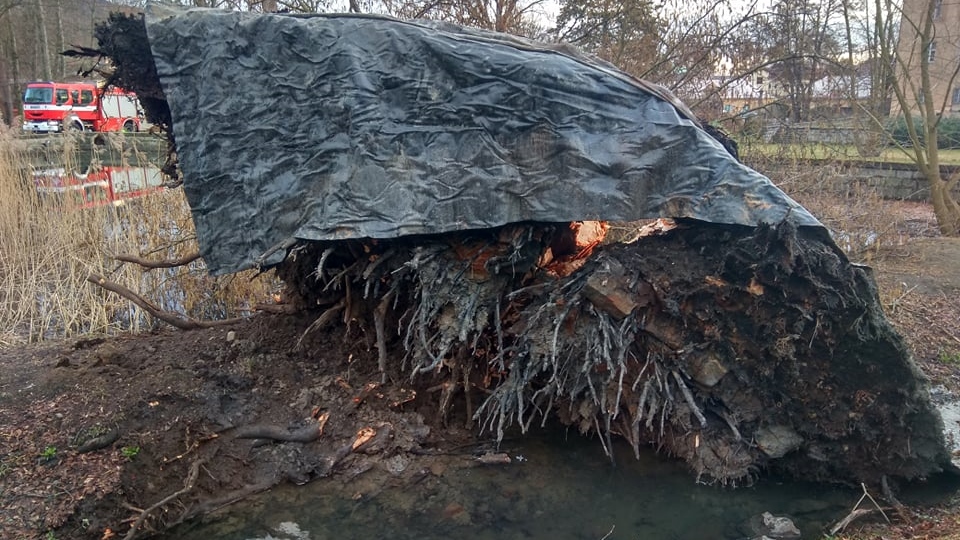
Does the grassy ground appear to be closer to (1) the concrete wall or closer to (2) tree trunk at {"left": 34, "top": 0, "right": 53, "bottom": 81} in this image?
(1) the concrete wall

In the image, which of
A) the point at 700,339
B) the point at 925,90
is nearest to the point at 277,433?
the point at 700,339

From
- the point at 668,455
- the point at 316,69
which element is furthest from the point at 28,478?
the point at 668,455

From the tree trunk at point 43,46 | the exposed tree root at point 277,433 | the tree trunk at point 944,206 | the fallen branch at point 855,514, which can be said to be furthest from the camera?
the tree trunk at point 43,46

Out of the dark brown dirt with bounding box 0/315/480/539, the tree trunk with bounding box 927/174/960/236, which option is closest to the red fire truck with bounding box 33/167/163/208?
the dark brown dirt with bounding box 0/315/480/539

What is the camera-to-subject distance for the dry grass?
589 centimetres

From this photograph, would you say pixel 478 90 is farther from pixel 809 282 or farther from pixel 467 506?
pixel 467 506

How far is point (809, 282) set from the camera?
11.7 ft

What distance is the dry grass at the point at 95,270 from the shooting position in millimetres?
5891

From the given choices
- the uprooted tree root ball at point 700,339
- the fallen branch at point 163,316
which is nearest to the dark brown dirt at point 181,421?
the fallen branch at point 163,316

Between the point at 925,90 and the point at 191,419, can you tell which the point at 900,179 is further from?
the point at 191,419

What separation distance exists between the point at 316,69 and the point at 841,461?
3751mm

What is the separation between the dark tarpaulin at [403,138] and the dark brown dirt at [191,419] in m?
1.01

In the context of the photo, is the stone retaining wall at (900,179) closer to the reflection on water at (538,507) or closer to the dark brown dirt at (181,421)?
the reflection on water at (538,507)

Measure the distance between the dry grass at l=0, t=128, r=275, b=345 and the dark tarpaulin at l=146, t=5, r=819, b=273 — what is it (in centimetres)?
235
